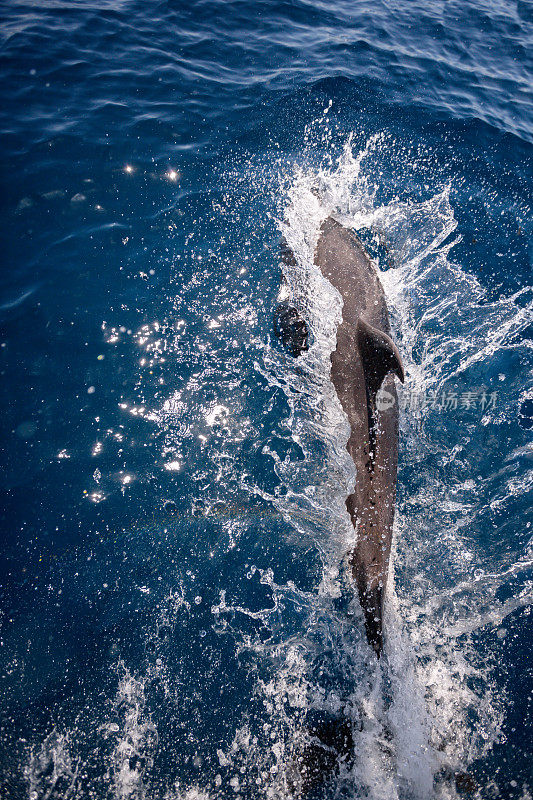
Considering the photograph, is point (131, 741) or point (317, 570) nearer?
point (131, 741)

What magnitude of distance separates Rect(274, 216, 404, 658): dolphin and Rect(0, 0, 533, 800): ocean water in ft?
0.70

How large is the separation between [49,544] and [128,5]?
1332 centimetres

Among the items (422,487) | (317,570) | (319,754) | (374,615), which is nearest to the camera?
(319,754)

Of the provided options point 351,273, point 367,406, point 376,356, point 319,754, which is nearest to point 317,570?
point 319,754

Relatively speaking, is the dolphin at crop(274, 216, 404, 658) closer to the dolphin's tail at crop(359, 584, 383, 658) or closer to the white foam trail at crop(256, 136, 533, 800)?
the dolphin's tail at crop(359, 584, 383, 658)

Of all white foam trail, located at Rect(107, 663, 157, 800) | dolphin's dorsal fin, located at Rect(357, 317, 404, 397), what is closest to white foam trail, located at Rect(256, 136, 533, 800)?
dolphin's dorsal fin, located at Rect(357, 317, 404, 397)

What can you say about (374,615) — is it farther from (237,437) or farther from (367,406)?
(237,437)

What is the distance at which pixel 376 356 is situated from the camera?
4.40 m

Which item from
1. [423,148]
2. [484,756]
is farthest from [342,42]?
[484,756]

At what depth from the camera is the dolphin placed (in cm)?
376

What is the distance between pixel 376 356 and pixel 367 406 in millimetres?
547

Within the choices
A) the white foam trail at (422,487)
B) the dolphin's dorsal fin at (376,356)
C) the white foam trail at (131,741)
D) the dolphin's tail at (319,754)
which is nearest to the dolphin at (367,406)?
the dolphin's dorsal fin at (376,356)

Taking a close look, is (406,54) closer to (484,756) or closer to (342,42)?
(342,42)

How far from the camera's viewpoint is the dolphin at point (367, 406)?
3756 mm
